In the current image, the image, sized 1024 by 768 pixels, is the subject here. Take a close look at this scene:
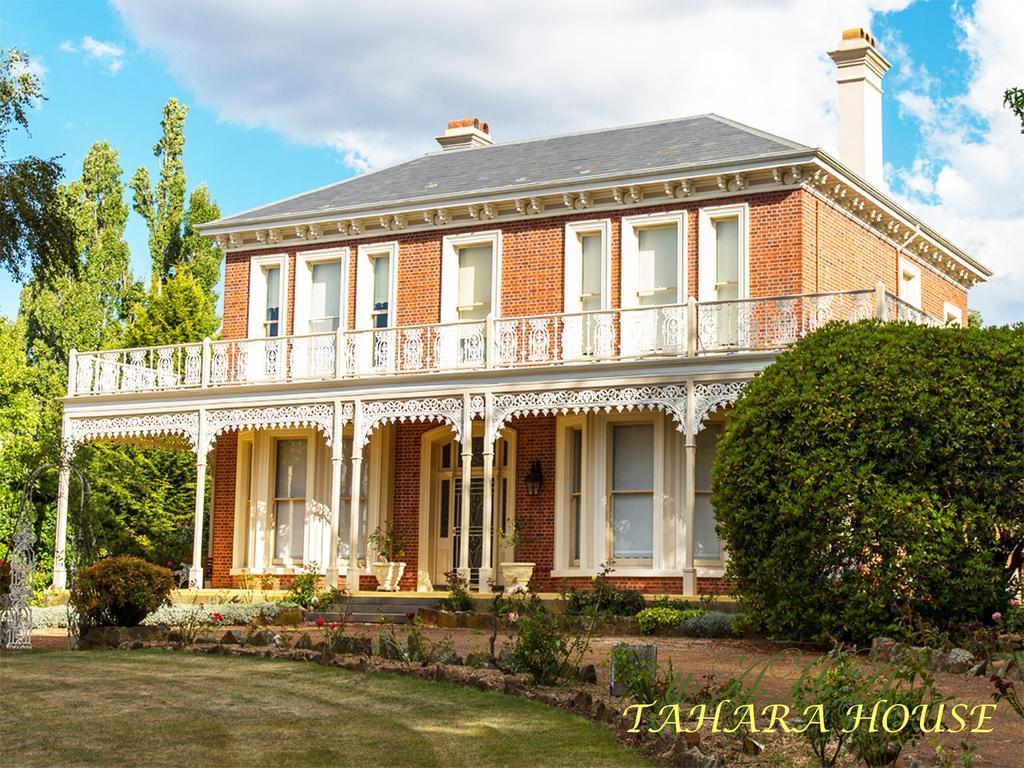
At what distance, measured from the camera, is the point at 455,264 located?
23.2 meters

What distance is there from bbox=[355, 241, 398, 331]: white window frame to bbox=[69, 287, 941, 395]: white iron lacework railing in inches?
38.6

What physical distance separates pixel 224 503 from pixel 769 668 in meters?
14.5

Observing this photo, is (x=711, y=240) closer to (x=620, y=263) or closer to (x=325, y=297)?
(x=620, y=263)

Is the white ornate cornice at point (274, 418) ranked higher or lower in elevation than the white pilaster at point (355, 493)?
higher

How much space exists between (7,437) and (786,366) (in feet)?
78.1

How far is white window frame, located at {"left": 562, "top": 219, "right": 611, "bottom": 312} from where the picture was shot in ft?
71.5

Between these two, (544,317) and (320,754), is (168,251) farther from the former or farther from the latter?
(320,754)

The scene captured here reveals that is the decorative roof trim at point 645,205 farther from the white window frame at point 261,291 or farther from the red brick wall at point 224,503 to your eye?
the red brick wall at point 224,503

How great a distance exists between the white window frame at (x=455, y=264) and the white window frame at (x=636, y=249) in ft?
7.30

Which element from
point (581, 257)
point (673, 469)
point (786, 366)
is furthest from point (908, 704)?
point (581, 257)

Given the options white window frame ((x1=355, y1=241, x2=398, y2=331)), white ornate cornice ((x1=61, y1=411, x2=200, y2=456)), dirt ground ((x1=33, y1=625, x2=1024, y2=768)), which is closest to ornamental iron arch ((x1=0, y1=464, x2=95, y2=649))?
dirt ground ((x1=33, y1=625, x2=1024, y2=768))

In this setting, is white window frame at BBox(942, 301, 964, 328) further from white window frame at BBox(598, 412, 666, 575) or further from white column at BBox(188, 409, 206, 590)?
white column at BBox(188, 409, 206, 590)

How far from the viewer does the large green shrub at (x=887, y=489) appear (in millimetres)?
13430

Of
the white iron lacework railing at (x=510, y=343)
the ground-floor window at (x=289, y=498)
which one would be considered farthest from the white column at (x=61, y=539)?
the ground-floor window at (x=289, y=498)
